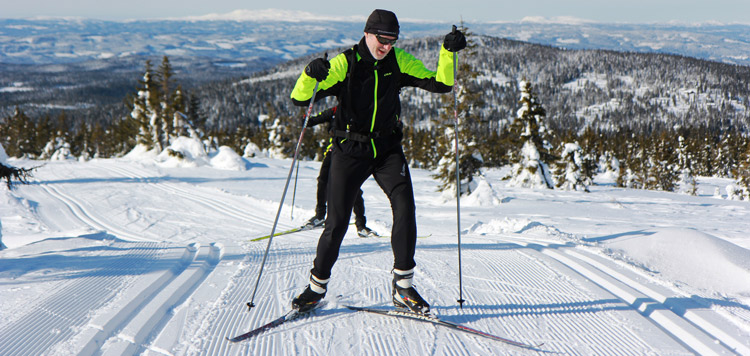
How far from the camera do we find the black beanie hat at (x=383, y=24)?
282 centimetres

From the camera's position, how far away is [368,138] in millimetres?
3018

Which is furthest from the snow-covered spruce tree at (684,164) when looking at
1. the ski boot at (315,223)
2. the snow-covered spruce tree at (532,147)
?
the ski boot at (315,223)

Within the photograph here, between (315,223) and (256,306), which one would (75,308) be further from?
(315,223)

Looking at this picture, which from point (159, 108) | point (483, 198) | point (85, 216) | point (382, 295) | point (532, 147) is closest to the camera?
point (382, 295)

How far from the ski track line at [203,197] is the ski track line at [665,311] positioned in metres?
6.97

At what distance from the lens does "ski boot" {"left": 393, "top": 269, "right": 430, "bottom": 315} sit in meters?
3.08

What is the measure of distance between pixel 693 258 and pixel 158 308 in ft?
18.0

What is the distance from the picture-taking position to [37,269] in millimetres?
4035

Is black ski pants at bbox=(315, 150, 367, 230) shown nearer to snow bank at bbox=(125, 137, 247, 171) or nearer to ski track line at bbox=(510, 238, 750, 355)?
ski track line at bbox=(510, 238, 750, 355)

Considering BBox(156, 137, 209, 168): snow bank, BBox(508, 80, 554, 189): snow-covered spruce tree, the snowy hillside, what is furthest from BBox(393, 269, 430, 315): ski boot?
BBox(508, 80, 554, 189): snow-covered spruce tree

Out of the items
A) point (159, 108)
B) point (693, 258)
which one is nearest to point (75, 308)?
point (693, 258)

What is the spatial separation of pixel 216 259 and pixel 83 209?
27.6 ft

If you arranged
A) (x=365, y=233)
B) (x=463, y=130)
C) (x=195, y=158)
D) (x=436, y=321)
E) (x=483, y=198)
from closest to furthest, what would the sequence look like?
(x=436, y=321)
(x=365, y=233)
(x=483, y=198)
(x=463, y=130)
(x=195, y=158)

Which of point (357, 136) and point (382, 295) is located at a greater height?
point (357, 136)
